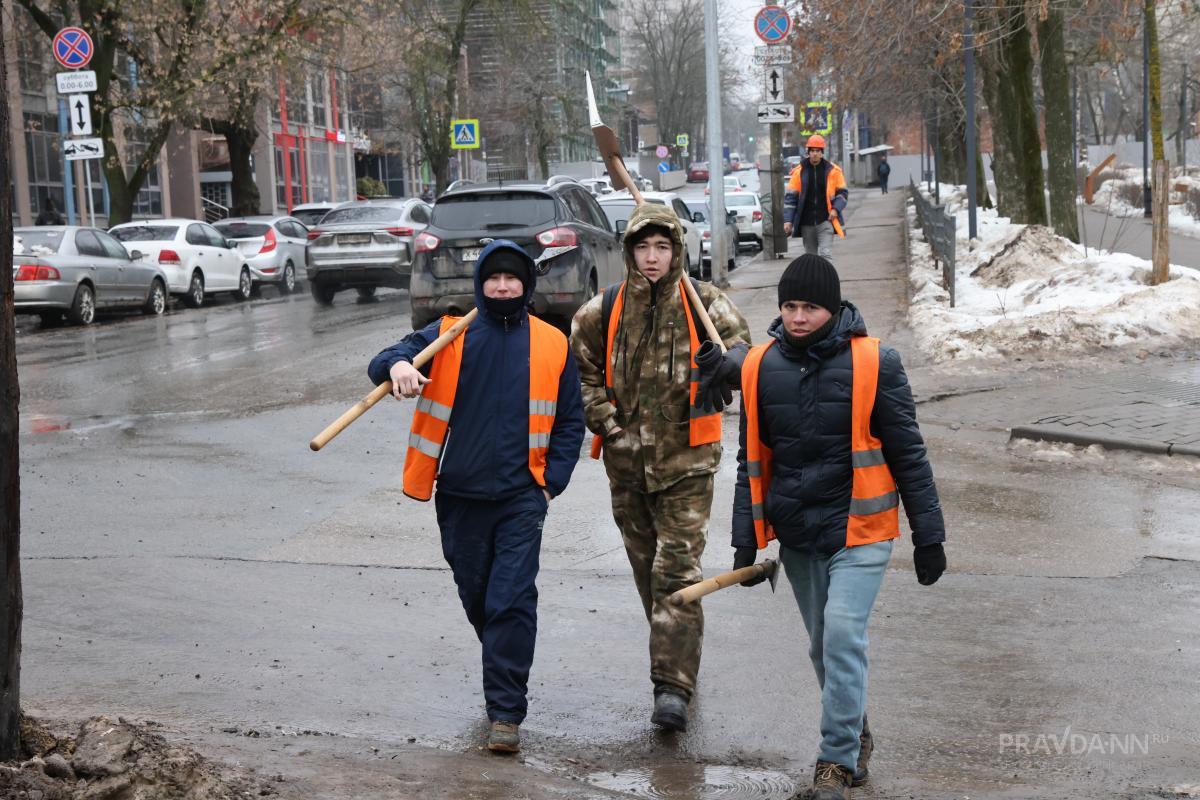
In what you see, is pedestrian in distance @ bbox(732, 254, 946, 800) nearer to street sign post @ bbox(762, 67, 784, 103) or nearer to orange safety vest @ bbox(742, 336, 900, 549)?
orange safety vest @ bbox(742, 336, 900, 549)

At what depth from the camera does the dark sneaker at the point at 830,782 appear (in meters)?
4.27

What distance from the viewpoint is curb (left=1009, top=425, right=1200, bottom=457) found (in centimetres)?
943

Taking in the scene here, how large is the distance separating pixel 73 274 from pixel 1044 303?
1350 cm

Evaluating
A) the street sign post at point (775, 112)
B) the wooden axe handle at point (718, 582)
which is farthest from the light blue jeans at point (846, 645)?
the street sign post at point (775, 112)

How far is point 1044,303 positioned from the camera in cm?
1543

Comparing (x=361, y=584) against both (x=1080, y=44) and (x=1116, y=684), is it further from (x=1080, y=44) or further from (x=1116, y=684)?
(x=1080, y=44)

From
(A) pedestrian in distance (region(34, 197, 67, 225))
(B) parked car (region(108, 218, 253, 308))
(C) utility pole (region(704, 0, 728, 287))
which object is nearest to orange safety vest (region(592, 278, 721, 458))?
(C) utility pole (region(704, 0, 728, 287))

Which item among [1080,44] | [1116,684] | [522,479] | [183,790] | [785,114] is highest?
[1080,44]

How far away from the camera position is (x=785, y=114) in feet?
77.4

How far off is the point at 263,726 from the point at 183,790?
1213mm

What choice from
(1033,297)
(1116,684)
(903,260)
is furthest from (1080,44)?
(1116,684)

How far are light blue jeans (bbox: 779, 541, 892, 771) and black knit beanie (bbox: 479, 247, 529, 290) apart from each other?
4.73 ft

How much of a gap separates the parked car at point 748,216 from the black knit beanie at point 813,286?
31.6m

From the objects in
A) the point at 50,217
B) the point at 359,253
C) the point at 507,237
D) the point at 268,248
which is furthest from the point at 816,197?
the point at 50,217
